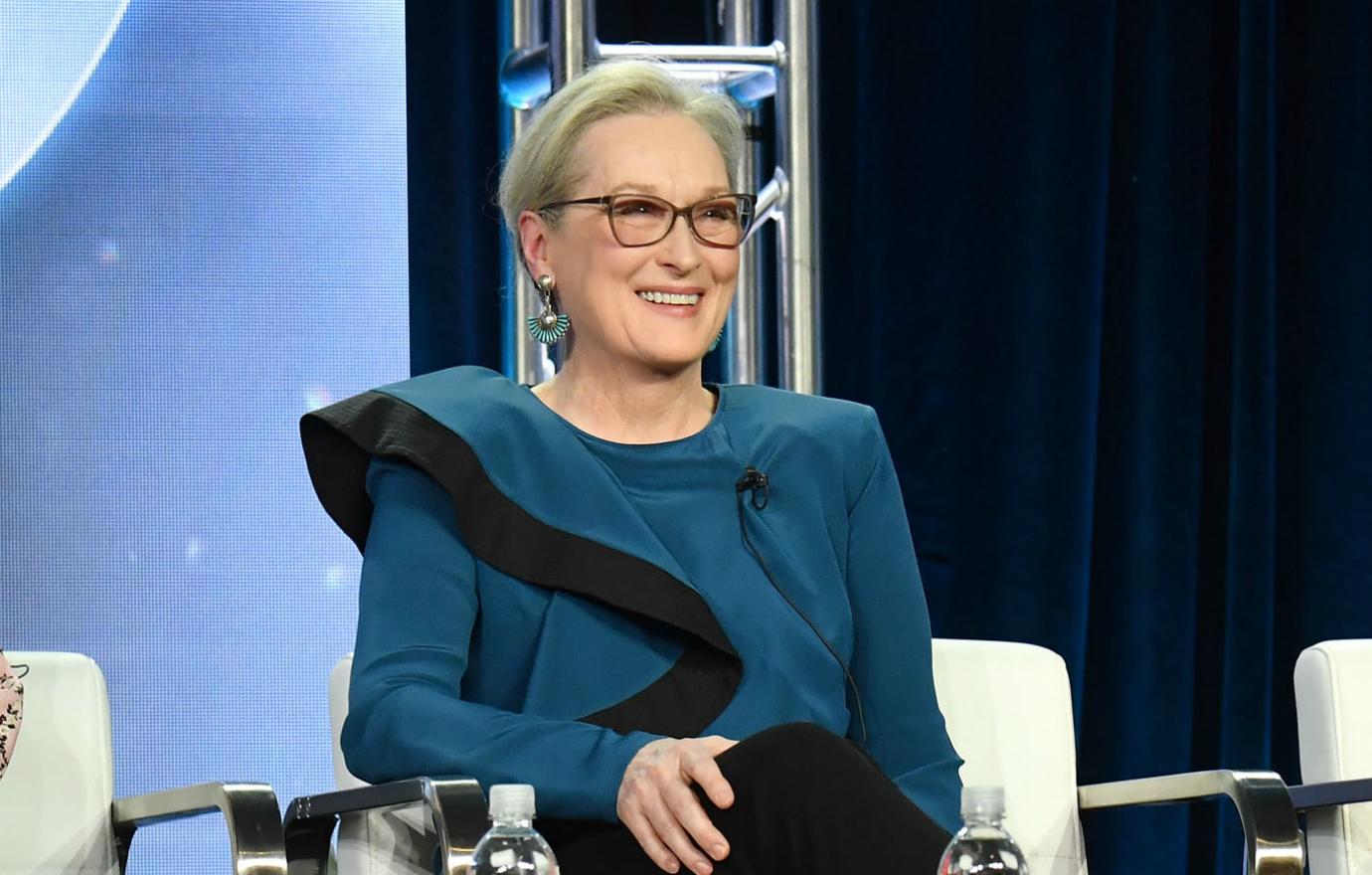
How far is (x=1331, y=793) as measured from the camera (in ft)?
6.13

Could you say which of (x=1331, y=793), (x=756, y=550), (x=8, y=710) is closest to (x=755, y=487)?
(x=756, y=550)

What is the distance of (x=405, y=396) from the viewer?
194 cm

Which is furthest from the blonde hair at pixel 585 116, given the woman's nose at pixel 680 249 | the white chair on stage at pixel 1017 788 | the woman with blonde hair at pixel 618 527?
the white chair on stage at pixel 1017 788

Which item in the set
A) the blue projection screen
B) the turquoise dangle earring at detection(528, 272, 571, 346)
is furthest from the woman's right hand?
the blue projection screen

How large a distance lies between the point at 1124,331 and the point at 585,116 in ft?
4.94

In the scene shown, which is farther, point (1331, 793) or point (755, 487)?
point (755, 487)

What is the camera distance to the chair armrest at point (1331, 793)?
1856mm

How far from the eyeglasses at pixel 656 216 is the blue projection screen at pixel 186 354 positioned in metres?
1.11

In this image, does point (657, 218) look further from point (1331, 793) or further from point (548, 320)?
point (1331, 793)

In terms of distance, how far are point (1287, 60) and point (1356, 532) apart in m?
0.82

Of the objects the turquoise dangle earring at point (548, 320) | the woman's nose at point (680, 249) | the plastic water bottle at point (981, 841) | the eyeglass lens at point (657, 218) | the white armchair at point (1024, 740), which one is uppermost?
the eyeglass lens at point (657, 218)

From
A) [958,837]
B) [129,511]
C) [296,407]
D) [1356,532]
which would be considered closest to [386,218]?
[296,407]

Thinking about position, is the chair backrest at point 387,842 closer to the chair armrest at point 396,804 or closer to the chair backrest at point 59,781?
the chair armrest at point 396,804

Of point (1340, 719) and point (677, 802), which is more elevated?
point (677, 802)
